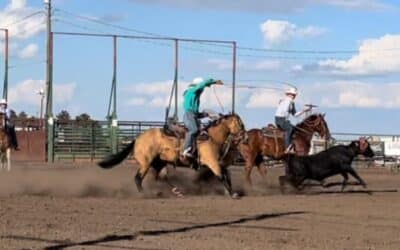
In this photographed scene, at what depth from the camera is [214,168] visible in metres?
22.1

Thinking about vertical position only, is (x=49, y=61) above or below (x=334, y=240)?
above

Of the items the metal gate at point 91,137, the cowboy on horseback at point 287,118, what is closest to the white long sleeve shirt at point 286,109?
the cowboy on horseback at point 287,118

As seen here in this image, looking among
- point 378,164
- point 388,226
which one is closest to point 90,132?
point 378,164

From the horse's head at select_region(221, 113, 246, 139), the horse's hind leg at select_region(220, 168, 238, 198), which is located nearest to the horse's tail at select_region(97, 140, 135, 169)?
the horse's head at select_region(221, 113, 246, 139)

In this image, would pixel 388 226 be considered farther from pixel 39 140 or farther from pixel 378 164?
pixel 39 140

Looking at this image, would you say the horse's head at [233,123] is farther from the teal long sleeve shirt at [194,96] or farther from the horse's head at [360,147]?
the horse's head at [360,147]

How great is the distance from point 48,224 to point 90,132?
149 feet

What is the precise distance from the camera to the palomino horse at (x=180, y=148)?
22.2 meters

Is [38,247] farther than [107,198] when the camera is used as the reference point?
No

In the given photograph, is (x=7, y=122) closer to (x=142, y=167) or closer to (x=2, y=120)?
(x=2, y=120)

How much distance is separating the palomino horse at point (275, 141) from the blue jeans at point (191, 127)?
3845mm

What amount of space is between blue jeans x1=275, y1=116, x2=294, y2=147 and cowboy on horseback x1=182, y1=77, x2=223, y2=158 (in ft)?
13.8

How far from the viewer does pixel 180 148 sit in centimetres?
2258

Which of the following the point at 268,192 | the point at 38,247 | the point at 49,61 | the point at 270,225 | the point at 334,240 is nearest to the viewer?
the point at 38,247
